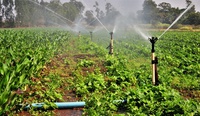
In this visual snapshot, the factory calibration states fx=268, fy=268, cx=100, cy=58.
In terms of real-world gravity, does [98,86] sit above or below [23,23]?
below

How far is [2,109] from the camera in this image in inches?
174

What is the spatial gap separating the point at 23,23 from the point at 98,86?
274 ft

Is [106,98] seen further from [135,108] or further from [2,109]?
[2,109]

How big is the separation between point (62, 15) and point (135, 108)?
86085 millimetres

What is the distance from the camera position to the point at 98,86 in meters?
6.97

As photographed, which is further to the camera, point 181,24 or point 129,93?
point 181,24

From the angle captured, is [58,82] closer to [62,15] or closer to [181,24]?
[181,24]

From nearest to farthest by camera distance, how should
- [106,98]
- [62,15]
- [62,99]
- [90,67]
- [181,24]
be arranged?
[106,98] → [62,99] → [90,67] → [181,24] → [62,15]

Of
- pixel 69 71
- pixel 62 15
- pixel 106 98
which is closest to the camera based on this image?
pixel 106 98

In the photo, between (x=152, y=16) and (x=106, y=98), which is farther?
(x=152, y=16)

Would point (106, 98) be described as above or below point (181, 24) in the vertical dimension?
below

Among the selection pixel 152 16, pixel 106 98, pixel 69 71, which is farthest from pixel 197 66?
pixel 152 16

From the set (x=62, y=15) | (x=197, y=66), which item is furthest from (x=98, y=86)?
(x=62, y=15)

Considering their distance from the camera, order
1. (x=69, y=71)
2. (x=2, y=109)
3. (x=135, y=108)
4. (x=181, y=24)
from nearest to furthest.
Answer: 1. (x=2, y=109)
2. (x=135, y=108)
3. (x=69, y=71)
4. (x=181, y=24)
